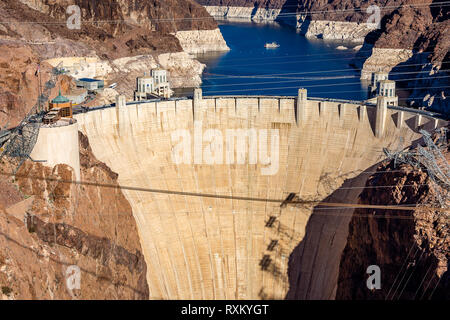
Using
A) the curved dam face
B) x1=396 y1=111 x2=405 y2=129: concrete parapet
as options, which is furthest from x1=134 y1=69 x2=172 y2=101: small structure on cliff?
x1=396 y1=111 x2=405 y2=129: concrete parapet

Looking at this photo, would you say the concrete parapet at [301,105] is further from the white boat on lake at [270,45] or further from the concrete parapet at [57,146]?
the white boat on lake at [270,45]

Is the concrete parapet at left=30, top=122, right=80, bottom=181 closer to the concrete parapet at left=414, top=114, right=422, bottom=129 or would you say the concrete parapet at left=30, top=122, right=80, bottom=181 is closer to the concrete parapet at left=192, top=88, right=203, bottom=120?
the concrete parapet at left=192, top=88, right=203, bottom=120

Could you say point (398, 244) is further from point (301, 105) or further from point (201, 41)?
point (201, 41)

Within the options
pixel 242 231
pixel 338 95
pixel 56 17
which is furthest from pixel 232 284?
pixel 56 17

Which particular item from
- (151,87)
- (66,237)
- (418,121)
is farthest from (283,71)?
(66,237)

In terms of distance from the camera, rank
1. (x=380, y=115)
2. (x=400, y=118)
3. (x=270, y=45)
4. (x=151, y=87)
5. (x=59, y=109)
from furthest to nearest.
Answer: (x=270, y=45), (x=151, y=87), (x=380, y=115), (x=400, y=118), (x=59, y=109)

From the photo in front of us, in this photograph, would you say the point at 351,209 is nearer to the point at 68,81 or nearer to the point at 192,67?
the point at 68,81
